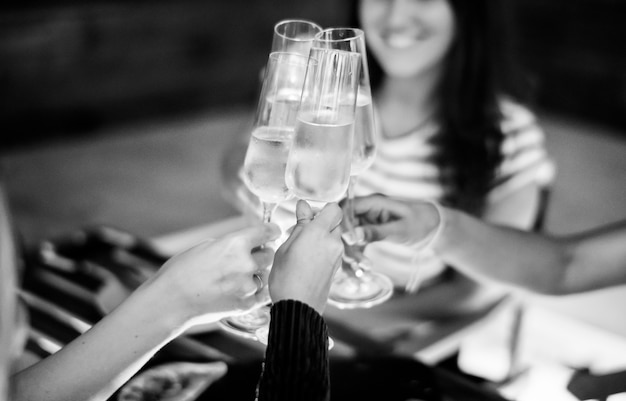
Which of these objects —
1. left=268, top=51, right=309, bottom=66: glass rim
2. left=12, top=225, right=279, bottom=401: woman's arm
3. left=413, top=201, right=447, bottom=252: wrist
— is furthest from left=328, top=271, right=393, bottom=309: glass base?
left=268, top=51, right=309, bottom=66: glass rim

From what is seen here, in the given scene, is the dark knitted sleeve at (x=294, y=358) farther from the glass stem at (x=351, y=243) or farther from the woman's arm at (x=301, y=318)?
the glass stem at (x=351, y=243)

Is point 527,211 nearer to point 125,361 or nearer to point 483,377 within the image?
point 483,377

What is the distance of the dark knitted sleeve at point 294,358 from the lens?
3.07 ft

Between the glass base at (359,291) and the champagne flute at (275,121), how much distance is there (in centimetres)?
31

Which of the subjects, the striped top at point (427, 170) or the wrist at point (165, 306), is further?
the striped top at point (427, 170)

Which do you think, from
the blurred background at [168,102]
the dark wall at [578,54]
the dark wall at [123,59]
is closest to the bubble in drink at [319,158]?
the blurred background at [168,102]

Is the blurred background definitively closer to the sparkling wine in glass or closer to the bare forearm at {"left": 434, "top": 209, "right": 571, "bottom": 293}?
the bare forearm at {"left": 434, "top": 209, "right": 571, "bottom": 293}

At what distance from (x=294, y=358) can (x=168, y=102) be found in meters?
5.03

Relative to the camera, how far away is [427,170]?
210 cm

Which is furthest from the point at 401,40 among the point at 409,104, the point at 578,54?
the point at 578,54

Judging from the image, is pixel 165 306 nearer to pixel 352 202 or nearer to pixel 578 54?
pixel 352 202

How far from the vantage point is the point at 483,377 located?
4.26 ft

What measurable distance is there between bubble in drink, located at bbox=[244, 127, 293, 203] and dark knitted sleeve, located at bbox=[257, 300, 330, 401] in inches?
11.2

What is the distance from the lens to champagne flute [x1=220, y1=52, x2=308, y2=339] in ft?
3.80
